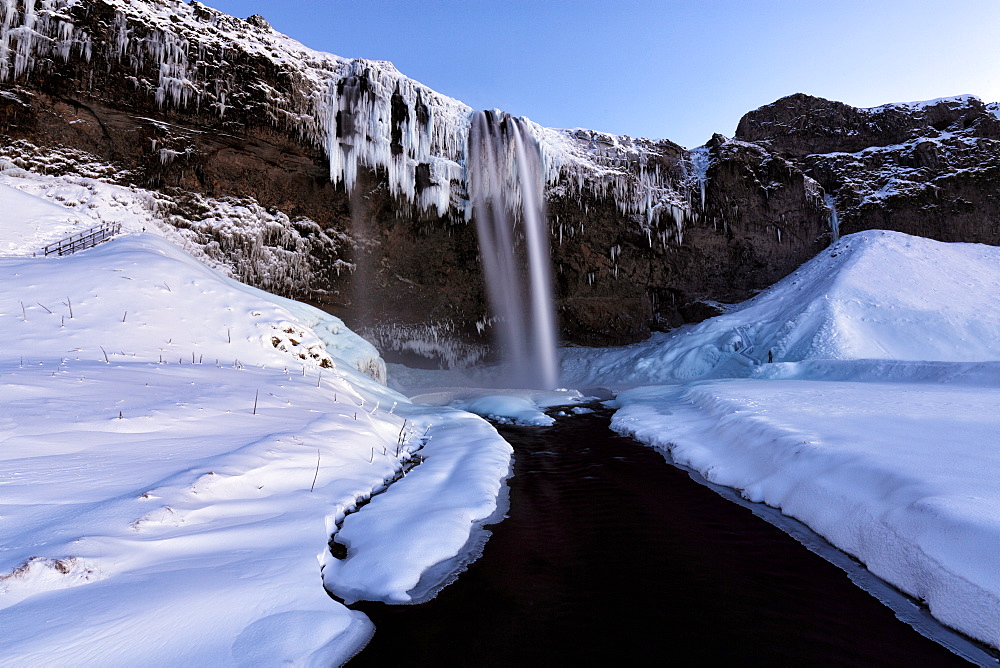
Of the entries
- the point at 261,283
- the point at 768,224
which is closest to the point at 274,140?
the point at 261,283

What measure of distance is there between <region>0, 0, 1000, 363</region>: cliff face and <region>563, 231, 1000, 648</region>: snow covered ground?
378 centimetres

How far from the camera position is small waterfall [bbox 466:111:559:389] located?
20.5 meters

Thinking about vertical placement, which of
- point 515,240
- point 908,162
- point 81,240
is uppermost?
point 908,162

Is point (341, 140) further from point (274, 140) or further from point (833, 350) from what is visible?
point (833, 350)

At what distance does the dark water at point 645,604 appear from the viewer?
2.67 meters

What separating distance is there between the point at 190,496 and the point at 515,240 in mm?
21032

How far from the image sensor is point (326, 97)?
17156 mm

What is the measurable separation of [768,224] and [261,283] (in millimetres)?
26825

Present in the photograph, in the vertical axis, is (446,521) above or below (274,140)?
below

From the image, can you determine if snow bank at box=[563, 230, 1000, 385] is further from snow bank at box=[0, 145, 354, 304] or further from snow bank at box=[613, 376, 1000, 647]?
snow bank at box=[0, 145, 354, 304]

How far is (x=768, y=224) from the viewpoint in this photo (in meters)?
25.4

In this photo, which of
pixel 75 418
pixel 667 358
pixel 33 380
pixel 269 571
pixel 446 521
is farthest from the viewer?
pixel 667 358

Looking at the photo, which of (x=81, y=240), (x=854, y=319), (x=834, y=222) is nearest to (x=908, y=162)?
(x=834, y=222)

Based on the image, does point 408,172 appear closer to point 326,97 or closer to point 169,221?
point 326,97
